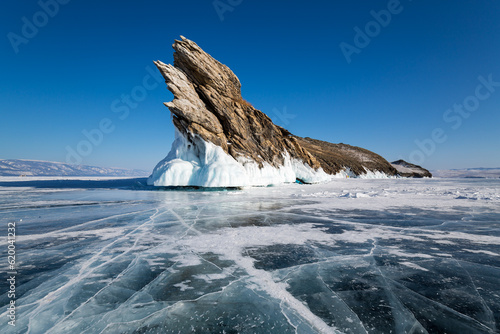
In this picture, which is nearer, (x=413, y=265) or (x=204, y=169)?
(x=413, y=265)

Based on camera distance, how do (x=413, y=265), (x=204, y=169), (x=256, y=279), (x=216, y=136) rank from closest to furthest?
(x=256, y=279) < (x=413, y=265) < (x=204, y=169) < (x=216, y=136)

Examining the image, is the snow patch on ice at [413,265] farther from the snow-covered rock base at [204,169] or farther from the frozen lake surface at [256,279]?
the snow-covered rock base at [204,169]

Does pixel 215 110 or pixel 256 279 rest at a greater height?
Result: pixel 215 110

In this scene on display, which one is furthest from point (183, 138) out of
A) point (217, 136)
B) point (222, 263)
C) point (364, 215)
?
point (222, 263)

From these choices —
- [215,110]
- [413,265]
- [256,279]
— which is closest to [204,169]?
[215,110]

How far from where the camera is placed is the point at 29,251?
173 inches

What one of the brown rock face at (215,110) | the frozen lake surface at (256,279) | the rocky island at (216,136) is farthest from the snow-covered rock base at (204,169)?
the frozen lake surface at (256,279)

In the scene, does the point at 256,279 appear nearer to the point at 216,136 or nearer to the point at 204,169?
the point at 204,169

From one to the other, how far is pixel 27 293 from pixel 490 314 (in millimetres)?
5489

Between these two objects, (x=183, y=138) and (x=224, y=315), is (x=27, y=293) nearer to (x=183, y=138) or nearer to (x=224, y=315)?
(x=224, y=315)

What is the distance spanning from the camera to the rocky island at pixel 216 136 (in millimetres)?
19766

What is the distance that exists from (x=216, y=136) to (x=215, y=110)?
355 cm

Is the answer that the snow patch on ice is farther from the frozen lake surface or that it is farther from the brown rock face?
the brown rock face

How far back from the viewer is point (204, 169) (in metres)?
20.0
